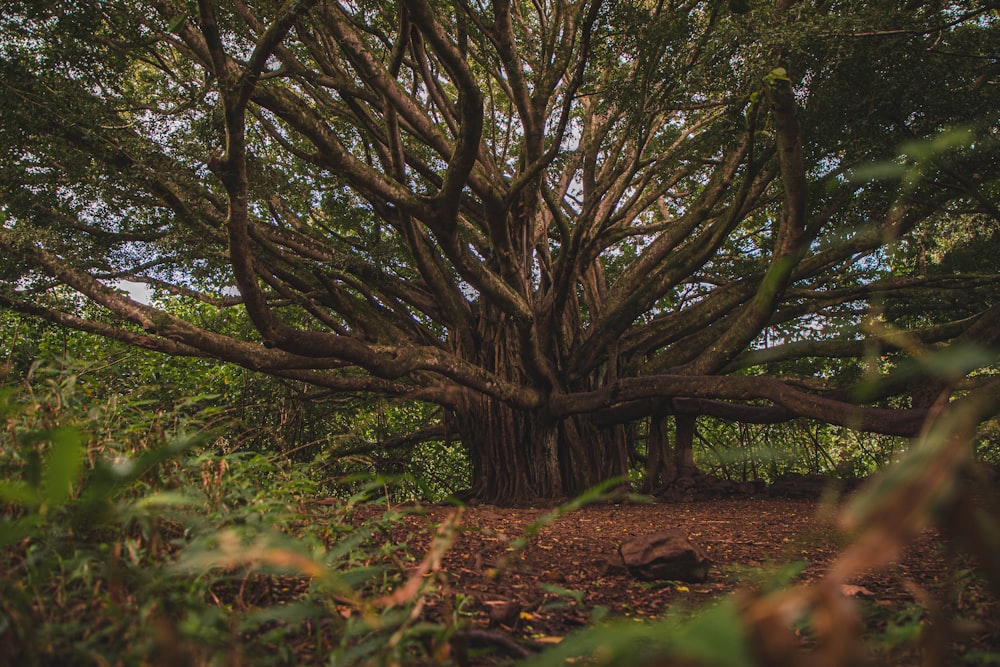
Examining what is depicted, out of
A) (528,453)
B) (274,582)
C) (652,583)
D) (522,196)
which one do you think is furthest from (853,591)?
(522,196)

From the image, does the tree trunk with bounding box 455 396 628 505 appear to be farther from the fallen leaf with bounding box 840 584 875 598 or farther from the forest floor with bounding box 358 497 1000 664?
the fallen leaf with bounding box 840 584 875 598

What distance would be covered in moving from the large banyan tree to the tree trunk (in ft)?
0.10

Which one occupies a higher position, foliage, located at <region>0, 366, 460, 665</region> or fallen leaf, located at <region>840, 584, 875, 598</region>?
foliage, located at <region>0, 366, 460, 665</region>

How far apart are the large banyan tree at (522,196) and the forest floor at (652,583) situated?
1.01 m

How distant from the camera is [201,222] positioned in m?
4.90

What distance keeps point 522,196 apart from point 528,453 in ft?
8.36

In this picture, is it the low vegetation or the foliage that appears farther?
the foliage

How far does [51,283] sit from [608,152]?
5331 mm

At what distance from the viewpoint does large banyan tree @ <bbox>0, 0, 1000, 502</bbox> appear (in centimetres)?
365

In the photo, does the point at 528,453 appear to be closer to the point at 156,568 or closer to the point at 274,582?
the point at 274,582

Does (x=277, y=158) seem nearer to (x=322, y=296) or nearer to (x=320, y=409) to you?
(x=322, y=296)

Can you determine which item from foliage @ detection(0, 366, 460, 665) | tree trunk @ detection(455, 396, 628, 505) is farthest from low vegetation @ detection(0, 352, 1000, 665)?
tree trunk @ detection(455, 396, 628, 505)

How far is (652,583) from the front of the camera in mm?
2211

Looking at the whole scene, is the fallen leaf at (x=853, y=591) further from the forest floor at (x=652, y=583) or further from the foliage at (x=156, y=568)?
the foliage at (x=156, y=568)
